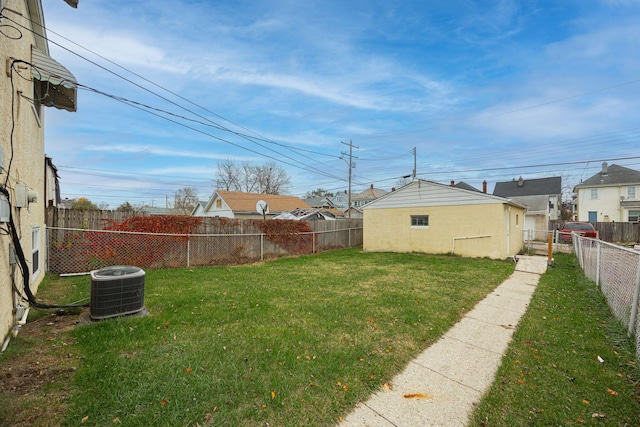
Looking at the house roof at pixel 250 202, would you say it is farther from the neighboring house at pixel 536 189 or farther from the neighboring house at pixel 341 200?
the neighboring house at pixel 536 189

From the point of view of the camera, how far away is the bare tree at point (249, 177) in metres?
42.3

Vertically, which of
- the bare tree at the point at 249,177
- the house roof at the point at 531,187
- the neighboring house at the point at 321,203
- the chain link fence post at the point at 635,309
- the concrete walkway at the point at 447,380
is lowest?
the concrete walkway at the point at 447,380

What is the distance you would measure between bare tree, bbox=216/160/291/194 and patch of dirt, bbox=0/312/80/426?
3983 centimetres

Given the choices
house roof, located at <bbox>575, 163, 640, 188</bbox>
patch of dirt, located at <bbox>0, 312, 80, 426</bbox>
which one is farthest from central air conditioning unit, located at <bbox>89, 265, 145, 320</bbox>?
house roof, located at <bbox>575, 163, 640, 188</bbox>

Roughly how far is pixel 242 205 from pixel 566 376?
1036 inches

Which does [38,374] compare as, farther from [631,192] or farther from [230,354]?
[631,192]

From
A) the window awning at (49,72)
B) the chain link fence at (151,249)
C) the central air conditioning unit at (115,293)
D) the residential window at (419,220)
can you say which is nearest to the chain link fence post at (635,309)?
the central air conditioning unit at (115,293)

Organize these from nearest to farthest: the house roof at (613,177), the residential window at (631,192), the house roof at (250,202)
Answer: the house roof at (250,202), the residential window at (631,192), the house roof at (613,177)

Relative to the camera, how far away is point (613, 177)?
2950cm

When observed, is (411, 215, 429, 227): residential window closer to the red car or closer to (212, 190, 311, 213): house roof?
the red car

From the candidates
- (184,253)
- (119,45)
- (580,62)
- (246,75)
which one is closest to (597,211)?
(580,62)

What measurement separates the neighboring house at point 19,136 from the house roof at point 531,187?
132ft

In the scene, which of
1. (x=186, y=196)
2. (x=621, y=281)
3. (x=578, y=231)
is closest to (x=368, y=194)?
(x=186, y=196)

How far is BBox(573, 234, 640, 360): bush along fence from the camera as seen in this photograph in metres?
3.86
